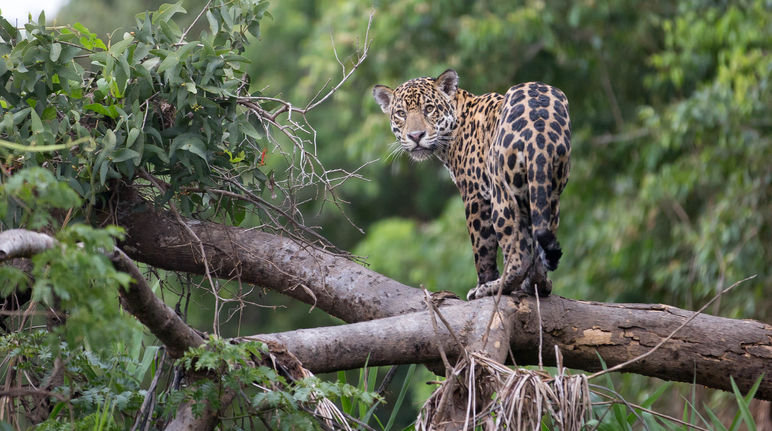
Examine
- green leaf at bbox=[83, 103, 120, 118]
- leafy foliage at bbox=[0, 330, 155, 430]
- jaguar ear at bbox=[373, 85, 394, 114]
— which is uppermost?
jaguar ear at bbox=[373, 85, 394, 114]

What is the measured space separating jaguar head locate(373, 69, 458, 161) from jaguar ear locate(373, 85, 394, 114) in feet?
0.59

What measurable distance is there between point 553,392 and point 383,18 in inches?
281

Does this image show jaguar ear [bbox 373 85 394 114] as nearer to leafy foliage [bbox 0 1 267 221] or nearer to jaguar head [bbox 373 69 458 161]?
jaguar head [bbox 373 69 458 161]

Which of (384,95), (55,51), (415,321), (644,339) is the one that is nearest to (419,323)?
(415,321)

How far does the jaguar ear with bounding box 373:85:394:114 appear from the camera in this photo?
19.3 ft

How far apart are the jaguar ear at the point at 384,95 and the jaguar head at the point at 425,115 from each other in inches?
7.1

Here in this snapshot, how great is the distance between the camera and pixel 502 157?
438 centimetres

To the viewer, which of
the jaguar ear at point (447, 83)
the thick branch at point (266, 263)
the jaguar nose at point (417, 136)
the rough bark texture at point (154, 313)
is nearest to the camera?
the rough bark texture at point (154, 313)

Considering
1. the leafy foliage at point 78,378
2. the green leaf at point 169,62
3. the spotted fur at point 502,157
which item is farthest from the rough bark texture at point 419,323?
the green leaf at point 169,62

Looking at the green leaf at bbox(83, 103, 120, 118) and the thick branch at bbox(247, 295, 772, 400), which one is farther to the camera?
the thick branch at bbox(247, 295, 772, 400)

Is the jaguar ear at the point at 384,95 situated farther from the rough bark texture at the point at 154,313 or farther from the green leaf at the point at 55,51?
the rough bark texture at the point at 154,313

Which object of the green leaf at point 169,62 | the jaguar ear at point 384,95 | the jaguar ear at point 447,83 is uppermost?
the jaguar ear at point 384,95

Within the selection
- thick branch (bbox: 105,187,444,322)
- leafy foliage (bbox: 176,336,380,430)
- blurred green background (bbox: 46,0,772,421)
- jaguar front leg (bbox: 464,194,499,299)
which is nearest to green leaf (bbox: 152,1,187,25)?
thick branch (bbox: 105,187,444,322)

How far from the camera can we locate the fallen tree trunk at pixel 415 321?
3771 millimetres
